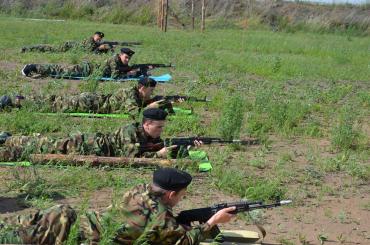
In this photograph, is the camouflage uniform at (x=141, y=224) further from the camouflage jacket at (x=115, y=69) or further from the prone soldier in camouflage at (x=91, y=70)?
the camouflage jacket at (x=115, y=69)

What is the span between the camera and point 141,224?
4.93m

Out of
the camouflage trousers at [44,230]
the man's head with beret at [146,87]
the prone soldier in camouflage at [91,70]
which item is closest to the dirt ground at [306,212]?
the camouflage trousers at [44,230]

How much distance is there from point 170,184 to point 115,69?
9.51m

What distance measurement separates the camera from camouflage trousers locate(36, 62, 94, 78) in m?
14.2

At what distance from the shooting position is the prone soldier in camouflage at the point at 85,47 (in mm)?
18828

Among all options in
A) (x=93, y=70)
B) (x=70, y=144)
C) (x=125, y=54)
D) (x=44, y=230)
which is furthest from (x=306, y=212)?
(x=93, y=70)

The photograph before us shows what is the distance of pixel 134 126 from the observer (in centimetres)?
813

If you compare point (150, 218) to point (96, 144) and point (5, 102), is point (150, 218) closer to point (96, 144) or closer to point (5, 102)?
point (96, 144)

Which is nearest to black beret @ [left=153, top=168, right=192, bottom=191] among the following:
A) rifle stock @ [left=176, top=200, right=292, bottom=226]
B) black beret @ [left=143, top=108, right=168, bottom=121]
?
rifle stock @ [left=176, top=200, right=292, bottom=226]

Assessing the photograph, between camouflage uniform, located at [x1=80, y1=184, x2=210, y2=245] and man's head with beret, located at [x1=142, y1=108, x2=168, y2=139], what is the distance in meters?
2.68

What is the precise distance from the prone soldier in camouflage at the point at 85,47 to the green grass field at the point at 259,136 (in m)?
0.42

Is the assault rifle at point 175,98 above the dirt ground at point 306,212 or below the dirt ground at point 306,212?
below

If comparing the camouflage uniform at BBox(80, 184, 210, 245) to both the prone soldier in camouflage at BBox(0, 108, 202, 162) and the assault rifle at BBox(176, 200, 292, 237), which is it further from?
the prone soldier in camouflage at BBox(0, 108, 202, 162)

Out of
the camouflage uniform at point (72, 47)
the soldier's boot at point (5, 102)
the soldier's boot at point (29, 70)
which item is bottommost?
the camouflage uniform at point (72, 47)
